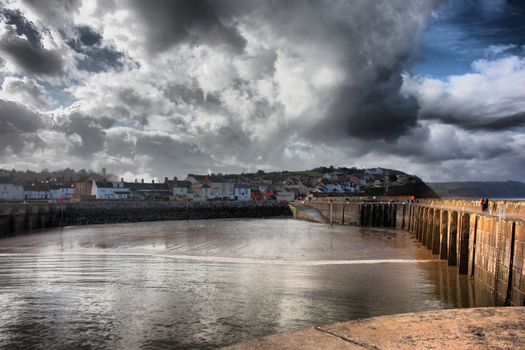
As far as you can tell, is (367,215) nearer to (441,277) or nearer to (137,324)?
(441,277)

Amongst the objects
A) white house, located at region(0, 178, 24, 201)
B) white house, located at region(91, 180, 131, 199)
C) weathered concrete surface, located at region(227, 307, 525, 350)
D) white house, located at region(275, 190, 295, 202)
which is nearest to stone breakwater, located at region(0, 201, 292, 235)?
white house, located at region(91, 180, 131, 199)

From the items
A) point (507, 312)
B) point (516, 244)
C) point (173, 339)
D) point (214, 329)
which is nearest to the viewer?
point (507, 312)

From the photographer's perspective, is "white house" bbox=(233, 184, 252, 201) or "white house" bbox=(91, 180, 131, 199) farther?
"white house" bbox=(233, 184, 252, 201)

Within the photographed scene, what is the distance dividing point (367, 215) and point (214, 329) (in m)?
46.0

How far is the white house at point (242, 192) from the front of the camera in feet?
473

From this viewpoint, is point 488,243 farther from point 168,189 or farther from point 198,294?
point 168,189

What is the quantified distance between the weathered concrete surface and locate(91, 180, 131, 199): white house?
11749 centimetres

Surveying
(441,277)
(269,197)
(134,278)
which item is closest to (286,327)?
(134,278)

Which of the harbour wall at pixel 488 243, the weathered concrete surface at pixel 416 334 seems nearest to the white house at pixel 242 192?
the harbour wall at pixel 488 243

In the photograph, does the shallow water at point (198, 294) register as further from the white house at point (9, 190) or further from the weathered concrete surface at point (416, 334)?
the white house at point (9, 190)

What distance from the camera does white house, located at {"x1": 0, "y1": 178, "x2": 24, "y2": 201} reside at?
103 meters

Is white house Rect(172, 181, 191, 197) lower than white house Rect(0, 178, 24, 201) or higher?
higher

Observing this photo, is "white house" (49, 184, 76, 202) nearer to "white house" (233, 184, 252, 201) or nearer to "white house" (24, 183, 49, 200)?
"white house" (24, 183, 49, 200)

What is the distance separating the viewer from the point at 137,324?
1016 cm
